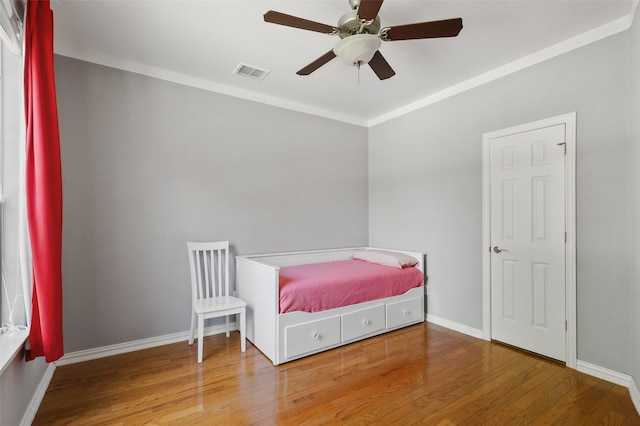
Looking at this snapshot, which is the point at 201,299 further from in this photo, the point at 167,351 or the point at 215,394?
the point at 215,394

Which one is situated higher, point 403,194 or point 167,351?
point 403,194

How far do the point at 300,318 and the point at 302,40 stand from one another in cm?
235

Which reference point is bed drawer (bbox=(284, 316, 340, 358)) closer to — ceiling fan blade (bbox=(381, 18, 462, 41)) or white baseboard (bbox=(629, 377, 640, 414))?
white baseboard (bbox=(629, 377, 640, 414))

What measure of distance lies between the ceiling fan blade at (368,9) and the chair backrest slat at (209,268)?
2.37m

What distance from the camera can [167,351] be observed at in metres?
2.77

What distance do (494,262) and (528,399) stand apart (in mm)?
1256

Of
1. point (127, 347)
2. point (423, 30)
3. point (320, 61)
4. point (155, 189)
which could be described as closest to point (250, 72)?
point (320, 61)

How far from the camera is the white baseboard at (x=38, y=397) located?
175cm

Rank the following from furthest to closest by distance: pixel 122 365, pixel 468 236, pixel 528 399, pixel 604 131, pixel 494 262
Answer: pixel 468 236
pixel 494 262
pixel 122 365
pixel 604 131
pixel 528 399

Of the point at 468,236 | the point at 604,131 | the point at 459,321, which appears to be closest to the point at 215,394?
the point at 459,321

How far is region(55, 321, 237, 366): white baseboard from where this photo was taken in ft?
8.26

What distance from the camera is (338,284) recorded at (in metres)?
2.83

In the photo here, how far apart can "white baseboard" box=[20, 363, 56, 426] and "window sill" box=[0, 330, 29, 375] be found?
17.9 inches

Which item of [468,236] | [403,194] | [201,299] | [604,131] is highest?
[604,131]
